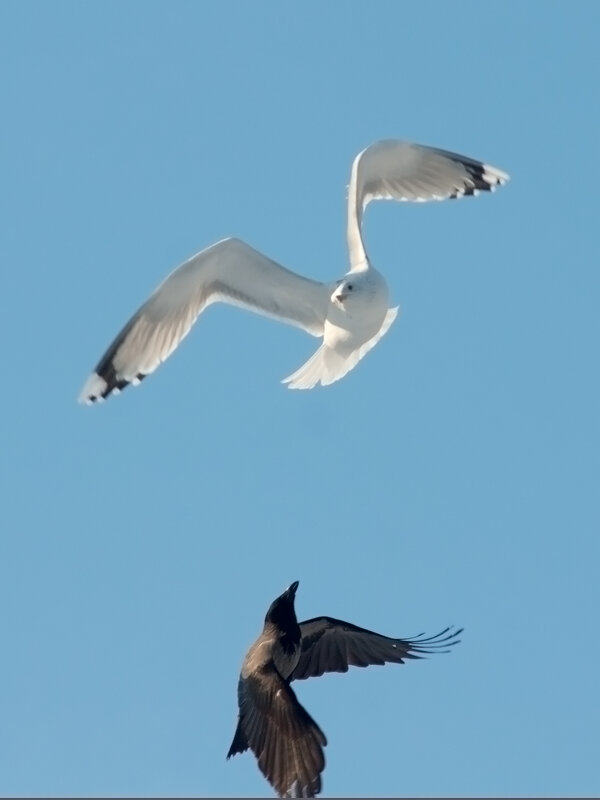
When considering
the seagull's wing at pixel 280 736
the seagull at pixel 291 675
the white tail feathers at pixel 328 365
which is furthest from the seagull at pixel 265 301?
the seagull's wing at pixel 280 736

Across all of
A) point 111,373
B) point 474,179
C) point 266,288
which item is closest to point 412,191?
point 474,179

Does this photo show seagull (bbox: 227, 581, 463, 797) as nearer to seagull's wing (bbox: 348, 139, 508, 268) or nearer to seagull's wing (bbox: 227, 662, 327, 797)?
seagull's wing (bbox: 227, 662, 327, 797)

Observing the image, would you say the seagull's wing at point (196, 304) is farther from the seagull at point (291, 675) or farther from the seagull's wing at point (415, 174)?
the seagull at point (291, 675)

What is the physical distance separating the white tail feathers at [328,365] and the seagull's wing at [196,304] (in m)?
0.27

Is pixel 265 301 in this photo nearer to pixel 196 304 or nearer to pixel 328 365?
pixel 196 304

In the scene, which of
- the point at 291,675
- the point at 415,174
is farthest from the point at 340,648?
the point at 415,174

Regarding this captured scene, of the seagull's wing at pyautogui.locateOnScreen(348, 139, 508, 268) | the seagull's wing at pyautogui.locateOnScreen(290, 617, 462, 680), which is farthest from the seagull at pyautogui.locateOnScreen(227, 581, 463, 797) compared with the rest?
the seagull's wing at pyautogui.locateOnScreen(348, 139, 508, 268)

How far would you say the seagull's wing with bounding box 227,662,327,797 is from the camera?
729 centimetres

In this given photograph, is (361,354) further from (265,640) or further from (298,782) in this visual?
(298,782)

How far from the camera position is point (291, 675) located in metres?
8.77

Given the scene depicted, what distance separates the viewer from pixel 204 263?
1114 cm

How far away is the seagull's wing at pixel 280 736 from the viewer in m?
7.29

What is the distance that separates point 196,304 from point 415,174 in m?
1.61

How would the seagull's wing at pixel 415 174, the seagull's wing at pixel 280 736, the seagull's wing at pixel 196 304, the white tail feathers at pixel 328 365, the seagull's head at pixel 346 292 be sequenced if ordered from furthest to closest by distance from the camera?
the seagull's wing at pixel 415 174 → the seagull's wing at pixel 196 304 → the white tail feathers at pixel 328 365 → the seagull's head at pixel 346 292 → the seagull's wing at pixel 280 736
